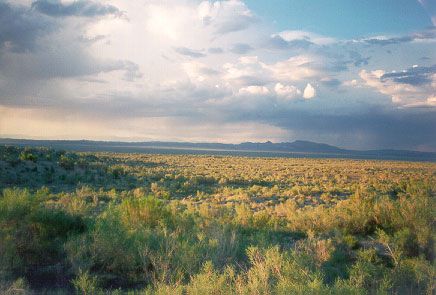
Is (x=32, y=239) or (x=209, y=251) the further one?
(x=32, y=239)

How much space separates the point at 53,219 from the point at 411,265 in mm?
9892

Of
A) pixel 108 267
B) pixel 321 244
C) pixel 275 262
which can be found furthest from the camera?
pixel 321 244

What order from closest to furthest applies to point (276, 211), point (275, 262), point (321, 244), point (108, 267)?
point (275, 262) → point (108, 267) → point (321, 244) → point (276, 211)

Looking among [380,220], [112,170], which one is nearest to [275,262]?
[380,220]

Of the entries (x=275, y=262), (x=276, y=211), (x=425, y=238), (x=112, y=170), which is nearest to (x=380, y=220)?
(x=425, y=238)

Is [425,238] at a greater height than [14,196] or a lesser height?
lesser

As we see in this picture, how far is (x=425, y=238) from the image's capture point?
36.5ft

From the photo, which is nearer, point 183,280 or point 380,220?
point 183,280

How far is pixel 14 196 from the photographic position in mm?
11102

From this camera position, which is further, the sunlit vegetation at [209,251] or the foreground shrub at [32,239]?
the foreground shrub at [32,239]

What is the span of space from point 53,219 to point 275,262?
7.16m

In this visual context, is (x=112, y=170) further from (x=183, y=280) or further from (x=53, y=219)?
(x=183, y=280)

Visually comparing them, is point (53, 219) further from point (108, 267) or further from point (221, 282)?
point (221, 282)

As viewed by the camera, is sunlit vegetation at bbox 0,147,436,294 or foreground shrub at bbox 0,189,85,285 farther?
foreground shrub at bbox 0,189,85,285
